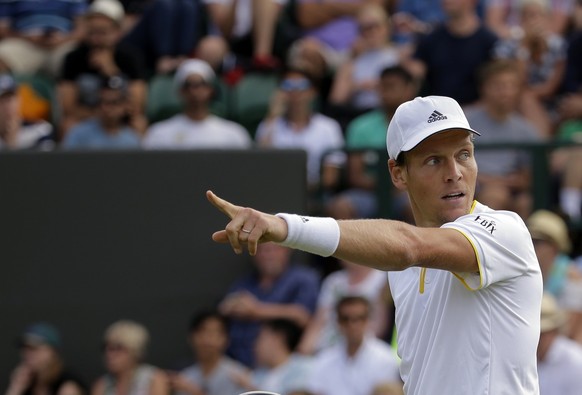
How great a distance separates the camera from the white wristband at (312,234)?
3.44 meters

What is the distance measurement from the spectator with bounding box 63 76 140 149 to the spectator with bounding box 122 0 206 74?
1522 millimetres

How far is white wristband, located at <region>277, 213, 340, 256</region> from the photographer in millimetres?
3443

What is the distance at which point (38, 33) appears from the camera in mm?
11805

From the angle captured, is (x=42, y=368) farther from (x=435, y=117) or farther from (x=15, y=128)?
(x=435, y=117)

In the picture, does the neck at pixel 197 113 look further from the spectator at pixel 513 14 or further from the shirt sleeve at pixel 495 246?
the shirt sleeve at pixel 495 246

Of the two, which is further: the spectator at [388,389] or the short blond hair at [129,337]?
the short blond hair at [129,337]

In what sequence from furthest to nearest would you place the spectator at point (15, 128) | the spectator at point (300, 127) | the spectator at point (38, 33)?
the spectator at point (38, 33)
the spectator at point (300, 127)
the spectator at point (15, 128)

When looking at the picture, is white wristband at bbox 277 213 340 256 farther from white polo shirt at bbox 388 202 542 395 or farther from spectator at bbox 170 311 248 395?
spectator at bbox 170 311 248 395

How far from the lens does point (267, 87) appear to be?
11.3 m

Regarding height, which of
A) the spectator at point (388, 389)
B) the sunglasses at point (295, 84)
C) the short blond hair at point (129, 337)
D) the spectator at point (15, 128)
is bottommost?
the spectator at point (388, 389)

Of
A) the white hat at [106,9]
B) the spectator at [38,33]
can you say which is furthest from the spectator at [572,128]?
the spectator at [38,33]

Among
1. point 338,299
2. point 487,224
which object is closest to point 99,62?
point 338,299

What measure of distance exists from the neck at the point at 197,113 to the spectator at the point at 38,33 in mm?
1776

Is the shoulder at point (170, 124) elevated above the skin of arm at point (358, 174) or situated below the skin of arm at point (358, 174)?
above
